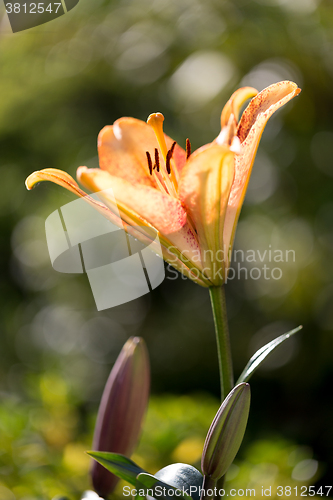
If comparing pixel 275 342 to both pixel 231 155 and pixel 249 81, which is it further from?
pixel 249 81

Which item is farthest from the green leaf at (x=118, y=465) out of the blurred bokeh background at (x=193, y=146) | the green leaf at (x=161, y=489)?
the blurred bokeh background at (x=193, y=146)

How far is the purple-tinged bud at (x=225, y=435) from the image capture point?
0.20 metres

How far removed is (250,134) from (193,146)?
2.16 ft

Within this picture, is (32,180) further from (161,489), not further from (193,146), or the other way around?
(193,146)

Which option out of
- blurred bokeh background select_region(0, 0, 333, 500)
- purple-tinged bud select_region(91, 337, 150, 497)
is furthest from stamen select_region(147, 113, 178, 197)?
blurred bokeh background select_region(0, 0, 333, 500)

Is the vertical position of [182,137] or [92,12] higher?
[92,12]

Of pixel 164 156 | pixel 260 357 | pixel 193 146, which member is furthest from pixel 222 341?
pixel 193 146

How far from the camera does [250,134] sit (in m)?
0.22

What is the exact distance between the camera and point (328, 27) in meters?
0.85

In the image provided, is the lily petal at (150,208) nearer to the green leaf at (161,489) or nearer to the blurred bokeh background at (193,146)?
the green leaf at (161,489)

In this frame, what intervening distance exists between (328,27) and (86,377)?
904 millimetres

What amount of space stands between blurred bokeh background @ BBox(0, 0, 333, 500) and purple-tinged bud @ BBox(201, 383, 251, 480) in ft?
2.20

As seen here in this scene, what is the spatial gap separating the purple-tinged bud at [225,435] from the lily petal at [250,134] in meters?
0.09

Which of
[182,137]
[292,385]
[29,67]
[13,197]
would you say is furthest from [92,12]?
[292,385]
